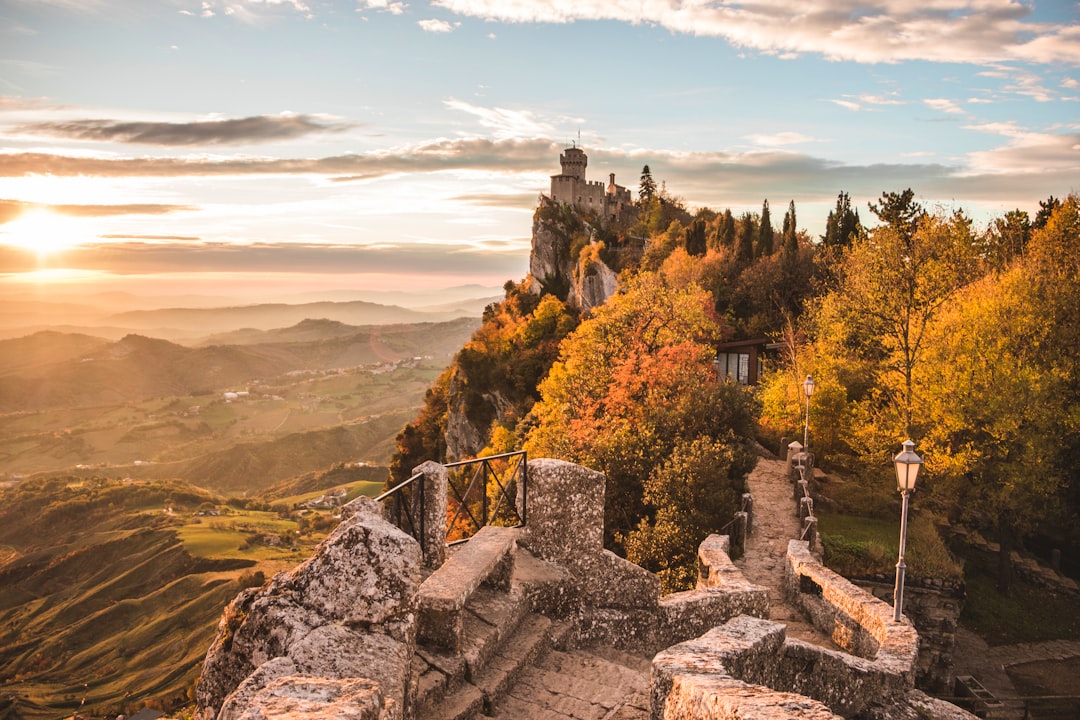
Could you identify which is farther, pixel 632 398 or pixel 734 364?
pixel 734 364

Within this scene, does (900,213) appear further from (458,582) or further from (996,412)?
(458,582)

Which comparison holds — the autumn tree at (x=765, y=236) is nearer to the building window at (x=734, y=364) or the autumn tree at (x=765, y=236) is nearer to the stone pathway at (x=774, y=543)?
the building window at (x=734, y=364)

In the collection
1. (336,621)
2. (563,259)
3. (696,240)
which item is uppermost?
(696,240)

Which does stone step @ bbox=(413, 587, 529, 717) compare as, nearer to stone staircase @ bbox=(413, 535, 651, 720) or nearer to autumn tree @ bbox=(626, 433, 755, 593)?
stone staircase @ bbox=(413, 535, 651, 720)

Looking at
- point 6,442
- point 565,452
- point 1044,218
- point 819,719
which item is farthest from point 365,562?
point 6,442

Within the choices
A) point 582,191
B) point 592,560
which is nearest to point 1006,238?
point 592,560

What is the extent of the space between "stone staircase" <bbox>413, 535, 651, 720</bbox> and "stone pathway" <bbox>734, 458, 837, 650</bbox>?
6.32 meters

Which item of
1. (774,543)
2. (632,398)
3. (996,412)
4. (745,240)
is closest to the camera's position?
(774,543)

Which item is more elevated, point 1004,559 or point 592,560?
point 592,560

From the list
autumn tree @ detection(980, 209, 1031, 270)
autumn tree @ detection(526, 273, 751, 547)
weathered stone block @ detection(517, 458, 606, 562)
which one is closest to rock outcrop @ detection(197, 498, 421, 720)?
weathered stone block @ detection(517, 458, 606, 562)

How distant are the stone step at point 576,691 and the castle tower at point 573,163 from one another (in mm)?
90293

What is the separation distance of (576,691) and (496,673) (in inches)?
34.3

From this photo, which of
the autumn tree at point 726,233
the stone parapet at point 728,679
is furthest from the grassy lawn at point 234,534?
the stone parapet at point 728,679

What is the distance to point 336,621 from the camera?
172 inches
